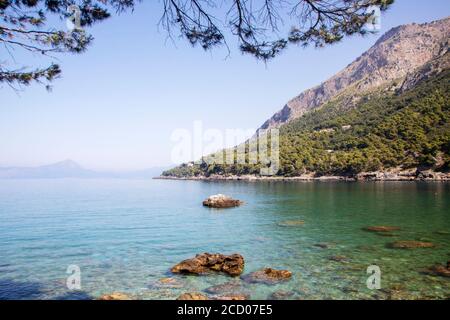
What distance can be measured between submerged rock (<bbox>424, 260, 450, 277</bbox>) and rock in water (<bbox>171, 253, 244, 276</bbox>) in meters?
10.2

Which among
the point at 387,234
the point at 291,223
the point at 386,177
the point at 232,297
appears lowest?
the point at 291,223

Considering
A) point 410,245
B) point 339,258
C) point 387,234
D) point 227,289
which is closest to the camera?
point 227,289

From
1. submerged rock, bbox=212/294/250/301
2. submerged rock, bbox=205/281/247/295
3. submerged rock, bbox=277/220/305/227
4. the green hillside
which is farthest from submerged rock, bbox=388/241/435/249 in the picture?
the green hillside

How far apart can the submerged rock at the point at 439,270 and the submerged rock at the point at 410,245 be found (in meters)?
5.43

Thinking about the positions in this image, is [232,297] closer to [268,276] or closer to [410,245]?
[268,276]

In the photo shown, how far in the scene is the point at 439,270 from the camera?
18328 mm

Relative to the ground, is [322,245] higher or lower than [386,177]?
lower

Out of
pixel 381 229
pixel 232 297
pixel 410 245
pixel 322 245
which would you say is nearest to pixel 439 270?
pixel 410 245

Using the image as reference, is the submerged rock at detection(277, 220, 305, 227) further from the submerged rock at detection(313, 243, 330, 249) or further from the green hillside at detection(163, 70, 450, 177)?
the green hillside at detection(163, 70, 450, 177)

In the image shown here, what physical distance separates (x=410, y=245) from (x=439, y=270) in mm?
6932
